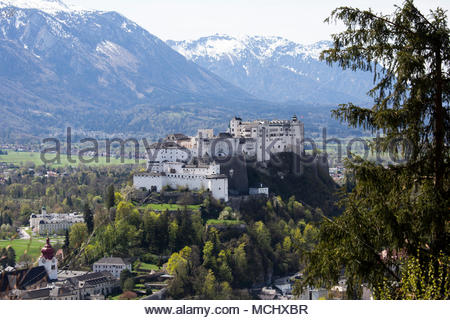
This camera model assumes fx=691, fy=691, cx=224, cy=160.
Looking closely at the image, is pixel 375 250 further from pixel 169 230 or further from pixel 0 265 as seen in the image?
pixel 0 265

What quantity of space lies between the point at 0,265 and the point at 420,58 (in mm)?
55714

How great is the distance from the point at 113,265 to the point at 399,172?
47.7m

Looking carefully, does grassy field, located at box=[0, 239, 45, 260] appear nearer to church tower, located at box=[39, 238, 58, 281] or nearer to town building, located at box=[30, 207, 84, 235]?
town building, located at box=[30, 207, 84, 235]

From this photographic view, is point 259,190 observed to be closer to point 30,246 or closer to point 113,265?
point 113,265

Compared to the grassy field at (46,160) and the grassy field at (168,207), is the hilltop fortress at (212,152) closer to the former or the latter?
the grassy field at (168,207)

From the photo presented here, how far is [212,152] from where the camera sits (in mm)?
64875

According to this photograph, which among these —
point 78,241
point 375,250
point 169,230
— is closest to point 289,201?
point 169,230

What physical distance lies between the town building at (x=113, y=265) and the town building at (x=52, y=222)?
21.9m

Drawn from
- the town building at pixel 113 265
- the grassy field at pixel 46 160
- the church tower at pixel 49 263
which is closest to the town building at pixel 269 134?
the town building at pixel 113 265

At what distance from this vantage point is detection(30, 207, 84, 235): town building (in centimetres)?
7981

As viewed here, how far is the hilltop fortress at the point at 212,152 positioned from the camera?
60.3m

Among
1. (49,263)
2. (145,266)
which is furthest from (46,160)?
(145,266)

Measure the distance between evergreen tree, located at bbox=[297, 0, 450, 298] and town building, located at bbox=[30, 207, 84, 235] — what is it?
70.1 meters
